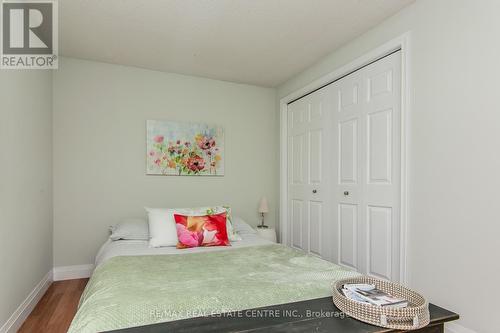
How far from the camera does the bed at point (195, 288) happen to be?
130 cm

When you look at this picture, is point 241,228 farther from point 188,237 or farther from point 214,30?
point 214,30

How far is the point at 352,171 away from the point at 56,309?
2868mm

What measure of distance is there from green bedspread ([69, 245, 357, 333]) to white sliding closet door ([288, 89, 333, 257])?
3.71ft

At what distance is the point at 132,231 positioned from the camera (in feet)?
9.82

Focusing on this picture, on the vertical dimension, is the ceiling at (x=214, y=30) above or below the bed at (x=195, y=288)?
above

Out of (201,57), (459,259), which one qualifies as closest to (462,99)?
(459,259)

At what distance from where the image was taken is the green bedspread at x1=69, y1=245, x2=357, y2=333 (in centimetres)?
134

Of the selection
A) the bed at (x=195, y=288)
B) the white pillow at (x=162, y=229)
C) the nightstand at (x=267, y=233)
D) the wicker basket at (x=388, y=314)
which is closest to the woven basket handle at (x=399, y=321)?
the wicker basket at (x=388, y=314)

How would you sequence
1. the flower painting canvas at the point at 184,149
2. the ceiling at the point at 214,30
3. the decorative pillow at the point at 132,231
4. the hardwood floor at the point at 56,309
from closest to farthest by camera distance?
the hardwood floor at the point at 56,309 → the ceiling at the point at 214,30 → the decorative pillow at the point at 132,231 → the flower painting canvas at the point at 184,149

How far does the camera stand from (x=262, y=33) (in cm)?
282

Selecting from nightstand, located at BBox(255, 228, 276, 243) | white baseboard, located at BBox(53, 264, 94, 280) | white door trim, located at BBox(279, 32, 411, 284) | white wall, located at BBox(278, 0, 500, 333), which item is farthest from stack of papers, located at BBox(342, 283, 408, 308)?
white baseboard, located at BBox(53, 264, 94, 280)

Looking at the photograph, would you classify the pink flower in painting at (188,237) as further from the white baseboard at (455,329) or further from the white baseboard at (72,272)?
the white baseboard at (455,329)

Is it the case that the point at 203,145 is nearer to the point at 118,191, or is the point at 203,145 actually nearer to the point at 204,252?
the point at 118,191

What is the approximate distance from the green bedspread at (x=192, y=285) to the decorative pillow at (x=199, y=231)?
11.4 inches
